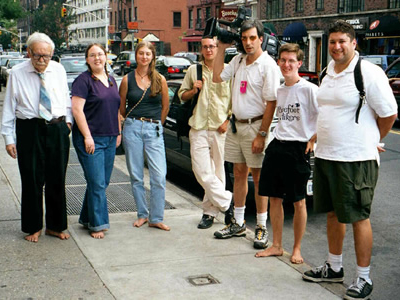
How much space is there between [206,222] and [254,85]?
5.15ft

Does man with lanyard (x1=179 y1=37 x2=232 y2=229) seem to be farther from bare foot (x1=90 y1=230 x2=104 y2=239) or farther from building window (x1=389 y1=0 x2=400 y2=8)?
building window (x1=389 y1=0 x2=400 y2=8)

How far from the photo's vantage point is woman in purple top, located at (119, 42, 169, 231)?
580 cm

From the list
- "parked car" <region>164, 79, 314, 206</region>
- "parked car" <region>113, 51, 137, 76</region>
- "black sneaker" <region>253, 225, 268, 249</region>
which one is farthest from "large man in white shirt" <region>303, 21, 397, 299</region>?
"parked car" <region>113, 51, 137, 76</region>

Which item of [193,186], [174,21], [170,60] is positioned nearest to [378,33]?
[170,60]

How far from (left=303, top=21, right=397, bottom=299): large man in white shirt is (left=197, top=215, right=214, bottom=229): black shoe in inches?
74.7

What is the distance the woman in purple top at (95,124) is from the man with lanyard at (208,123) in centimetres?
79

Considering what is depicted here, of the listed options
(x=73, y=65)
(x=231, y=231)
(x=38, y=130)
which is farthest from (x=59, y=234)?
(x=73, y=65)

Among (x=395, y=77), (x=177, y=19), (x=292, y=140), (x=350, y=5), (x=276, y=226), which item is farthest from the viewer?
(x=177, y=19)

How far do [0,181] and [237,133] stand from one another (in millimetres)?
3779

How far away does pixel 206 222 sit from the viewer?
599cm

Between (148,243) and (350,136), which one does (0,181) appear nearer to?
(148,243)

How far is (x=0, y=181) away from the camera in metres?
7.70

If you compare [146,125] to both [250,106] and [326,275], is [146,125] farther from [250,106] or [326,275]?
[326,275]

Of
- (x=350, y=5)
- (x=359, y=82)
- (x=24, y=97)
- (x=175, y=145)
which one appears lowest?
(x=175, y=145)
